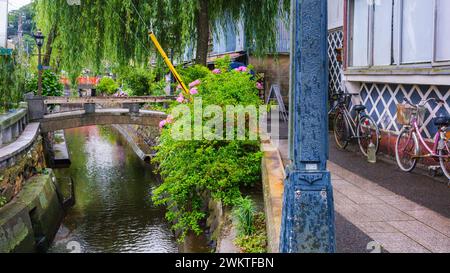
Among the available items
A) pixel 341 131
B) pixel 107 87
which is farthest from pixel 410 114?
pixel 107 87

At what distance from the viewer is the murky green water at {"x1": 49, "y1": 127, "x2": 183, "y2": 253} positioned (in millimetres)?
13118

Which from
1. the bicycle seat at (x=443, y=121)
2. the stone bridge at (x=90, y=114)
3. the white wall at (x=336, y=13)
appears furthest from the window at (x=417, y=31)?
the stone bridge at (x=90, y=114)

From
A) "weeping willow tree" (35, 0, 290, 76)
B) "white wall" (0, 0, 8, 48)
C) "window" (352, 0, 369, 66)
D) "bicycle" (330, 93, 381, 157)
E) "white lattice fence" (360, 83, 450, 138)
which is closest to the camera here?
"white lattice fence" (360, 83, 450, 138)

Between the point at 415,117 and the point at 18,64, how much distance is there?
42.0 ft

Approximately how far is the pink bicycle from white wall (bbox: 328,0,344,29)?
6297 mm

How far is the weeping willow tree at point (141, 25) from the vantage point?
640 inches

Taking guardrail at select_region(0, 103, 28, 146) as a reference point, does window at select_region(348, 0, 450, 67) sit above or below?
above

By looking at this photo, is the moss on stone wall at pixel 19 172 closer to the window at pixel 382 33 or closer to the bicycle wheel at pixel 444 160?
the window at pixel 382 33

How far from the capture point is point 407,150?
27.6ft

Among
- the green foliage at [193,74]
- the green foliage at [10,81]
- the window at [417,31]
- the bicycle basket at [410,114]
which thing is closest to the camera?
the window at [417,31]

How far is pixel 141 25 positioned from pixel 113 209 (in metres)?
5.78

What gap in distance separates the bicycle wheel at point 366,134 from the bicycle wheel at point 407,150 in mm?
914

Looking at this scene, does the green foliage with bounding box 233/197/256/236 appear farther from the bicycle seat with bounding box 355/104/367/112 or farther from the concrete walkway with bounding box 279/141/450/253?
the bicycle seat with bounding box 355/104/367/112

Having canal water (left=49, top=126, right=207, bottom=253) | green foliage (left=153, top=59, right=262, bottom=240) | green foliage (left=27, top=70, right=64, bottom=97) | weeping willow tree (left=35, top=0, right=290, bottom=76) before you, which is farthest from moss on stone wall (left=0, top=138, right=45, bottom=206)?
green foliage (left=27, top=70, right=64, bottom=97)
